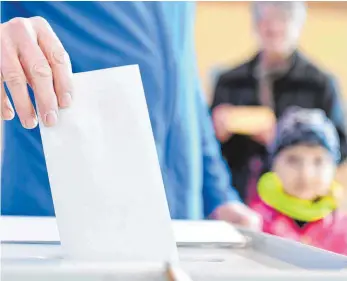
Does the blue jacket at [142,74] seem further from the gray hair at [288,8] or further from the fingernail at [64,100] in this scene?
the gray hair at [288,8]

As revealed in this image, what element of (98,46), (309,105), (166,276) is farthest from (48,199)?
(309,105)

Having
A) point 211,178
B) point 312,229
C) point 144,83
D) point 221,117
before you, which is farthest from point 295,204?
point 144,83

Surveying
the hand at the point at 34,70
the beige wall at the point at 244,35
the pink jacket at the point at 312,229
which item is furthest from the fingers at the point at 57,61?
the beige wall at the point at 244,35

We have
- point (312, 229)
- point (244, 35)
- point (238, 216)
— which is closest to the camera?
point (238, 216)

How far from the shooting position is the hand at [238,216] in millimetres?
963

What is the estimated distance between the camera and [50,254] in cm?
66

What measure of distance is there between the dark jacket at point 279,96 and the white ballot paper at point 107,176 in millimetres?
1423

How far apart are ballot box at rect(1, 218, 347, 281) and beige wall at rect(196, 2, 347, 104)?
5.36 ft

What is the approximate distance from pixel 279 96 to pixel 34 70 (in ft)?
5.05

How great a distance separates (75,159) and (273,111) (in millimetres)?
1529

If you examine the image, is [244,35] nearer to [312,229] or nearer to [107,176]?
[312,229]

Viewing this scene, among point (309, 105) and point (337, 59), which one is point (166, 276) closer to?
point (309, 105)

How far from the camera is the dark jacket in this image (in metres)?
2.03

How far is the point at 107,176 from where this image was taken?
608 mm
